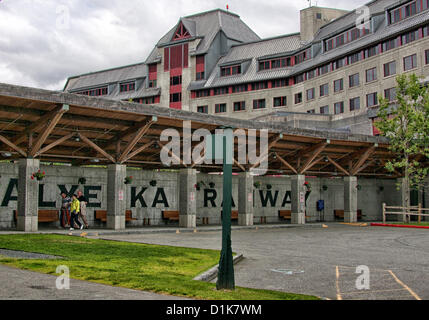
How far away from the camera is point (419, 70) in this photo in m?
45.3

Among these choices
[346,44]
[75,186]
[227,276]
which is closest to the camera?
[227,276]

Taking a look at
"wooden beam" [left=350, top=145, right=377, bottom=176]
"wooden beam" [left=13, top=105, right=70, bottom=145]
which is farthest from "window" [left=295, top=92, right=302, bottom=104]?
"wooden beam" [left=13, top=105, right=70, bottom=145]

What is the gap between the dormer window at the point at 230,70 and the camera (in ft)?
224

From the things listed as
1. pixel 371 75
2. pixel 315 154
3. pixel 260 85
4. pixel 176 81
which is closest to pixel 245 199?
pixel 315 154

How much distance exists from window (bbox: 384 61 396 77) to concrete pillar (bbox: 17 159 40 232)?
39.6 metres

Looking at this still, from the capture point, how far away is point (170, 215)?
2930 cm

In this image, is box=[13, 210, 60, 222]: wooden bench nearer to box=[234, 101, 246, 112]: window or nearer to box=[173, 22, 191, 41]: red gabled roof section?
box=[234, 101, 246, 112]: window

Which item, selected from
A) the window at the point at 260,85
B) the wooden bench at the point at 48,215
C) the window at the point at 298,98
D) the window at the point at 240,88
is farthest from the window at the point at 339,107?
the wooden bench at the point at 48,215

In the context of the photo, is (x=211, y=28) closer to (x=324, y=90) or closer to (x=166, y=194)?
(x=324, y=90)
